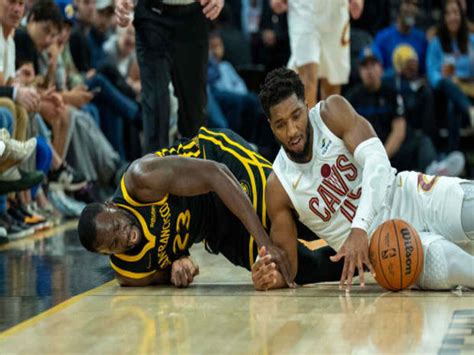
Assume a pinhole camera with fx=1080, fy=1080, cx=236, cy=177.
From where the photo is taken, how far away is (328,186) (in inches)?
199

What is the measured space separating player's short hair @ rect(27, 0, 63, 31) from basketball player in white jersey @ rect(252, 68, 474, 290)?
3687 millimetres

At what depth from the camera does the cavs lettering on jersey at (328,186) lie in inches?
199

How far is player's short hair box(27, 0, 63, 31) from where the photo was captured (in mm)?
8312

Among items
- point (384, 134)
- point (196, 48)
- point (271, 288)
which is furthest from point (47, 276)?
point (384, 134)

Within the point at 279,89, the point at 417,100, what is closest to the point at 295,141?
the point at 279,89

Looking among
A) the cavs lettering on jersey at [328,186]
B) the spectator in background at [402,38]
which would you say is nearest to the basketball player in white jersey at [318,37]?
the cavs lettering on jersey at [328,186]

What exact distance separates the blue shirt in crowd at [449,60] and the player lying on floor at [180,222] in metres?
6.35

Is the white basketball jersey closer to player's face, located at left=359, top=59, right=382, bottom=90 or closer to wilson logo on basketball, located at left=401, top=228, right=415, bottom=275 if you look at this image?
wilson logo on basketball, located at left=401, top=228, right=415, bottom=275

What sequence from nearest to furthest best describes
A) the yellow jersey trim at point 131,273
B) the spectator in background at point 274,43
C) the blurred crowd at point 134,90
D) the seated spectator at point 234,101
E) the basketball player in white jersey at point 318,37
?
the yellow jersey trim at point 131,273
the blurred crowd at point 134,90
the basketball player in white jersey at point 318,37
the seated spectator at point 234,101
the spectator in background at point 274,43

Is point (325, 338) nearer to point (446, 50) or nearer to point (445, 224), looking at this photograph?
point (445, 224)

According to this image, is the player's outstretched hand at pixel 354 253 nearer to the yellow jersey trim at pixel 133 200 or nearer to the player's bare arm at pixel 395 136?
the yellow jersey trim at pixel 133 200

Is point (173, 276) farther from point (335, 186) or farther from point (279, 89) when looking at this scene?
point (279, 89)

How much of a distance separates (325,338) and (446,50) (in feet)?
26.2

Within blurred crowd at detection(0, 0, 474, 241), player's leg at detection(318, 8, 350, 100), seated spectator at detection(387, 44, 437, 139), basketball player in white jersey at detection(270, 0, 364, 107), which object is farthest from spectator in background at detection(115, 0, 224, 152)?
seated spectator at detection(387, 44, 437, 139)
